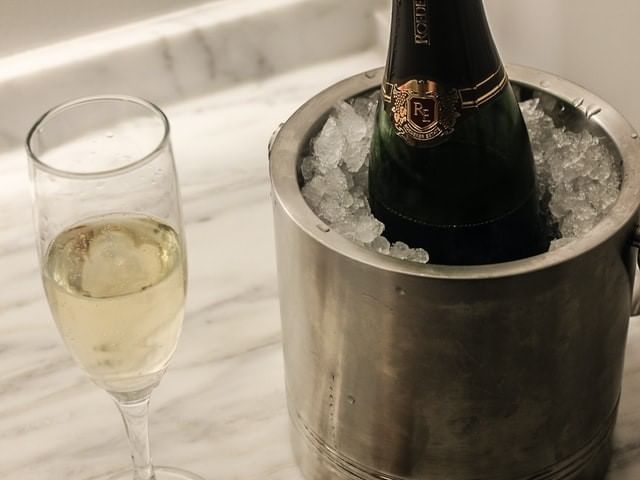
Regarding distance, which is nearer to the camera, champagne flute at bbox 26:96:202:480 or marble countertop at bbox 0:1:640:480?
champagne flute at bbox 26:96:202:480

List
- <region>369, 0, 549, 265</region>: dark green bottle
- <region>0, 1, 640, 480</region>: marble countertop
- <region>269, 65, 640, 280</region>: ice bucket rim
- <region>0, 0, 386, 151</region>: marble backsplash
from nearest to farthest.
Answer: <region>269, 65, 640, 280</region>: ice bucket rim
<region>369, 0, 549, 265</region>: dark green bottle
<region>0, 1, 640, 480</region>: marble countertop
<region>0, 0, 386, 151</region>: marble backsplash

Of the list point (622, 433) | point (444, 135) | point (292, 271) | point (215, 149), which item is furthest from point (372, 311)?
point (215, 149)

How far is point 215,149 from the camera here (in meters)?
1.17

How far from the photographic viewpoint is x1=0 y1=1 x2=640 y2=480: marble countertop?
86 centimetres

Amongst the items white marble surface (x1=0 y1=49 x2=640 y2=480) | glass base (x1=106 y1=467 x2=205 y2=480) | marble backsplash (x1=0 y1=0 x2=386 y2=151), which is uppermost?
marble backsplash (x1=0 y1=0 x2=386 y2=151)

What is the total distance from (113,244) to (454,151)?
0.85 ft

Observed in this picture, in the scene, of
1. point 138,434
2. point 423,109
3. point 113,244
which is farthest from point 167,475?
point 423,109

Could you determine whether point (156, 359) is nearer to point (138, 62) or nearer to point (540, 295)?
point (540, 295)

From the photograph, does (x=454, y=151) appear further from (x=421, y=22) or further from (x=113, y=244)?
(x=113, y=244)

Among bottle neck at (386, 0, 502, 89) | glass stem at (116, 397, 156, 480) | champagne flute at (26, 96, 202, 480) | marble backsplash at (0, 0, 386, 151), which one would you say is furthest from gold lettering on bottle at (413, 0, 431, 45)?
marble backsplash at (0, 0, 386, 151)

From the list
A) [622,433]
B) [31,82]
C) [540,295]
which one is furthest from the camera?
[31,82]

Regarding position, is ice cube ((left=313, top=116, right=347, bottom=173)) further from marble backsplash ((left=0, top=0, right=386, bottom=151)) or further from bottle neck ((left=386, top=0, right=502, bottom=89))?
marble backsplash ((left=0, top=0, right=386, bottom=151))

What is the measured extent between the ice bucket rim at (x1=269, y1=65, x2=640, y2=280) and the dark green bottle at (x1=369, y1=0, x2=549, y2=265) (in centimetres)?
3

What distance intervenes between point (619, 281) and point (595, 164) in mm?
96
